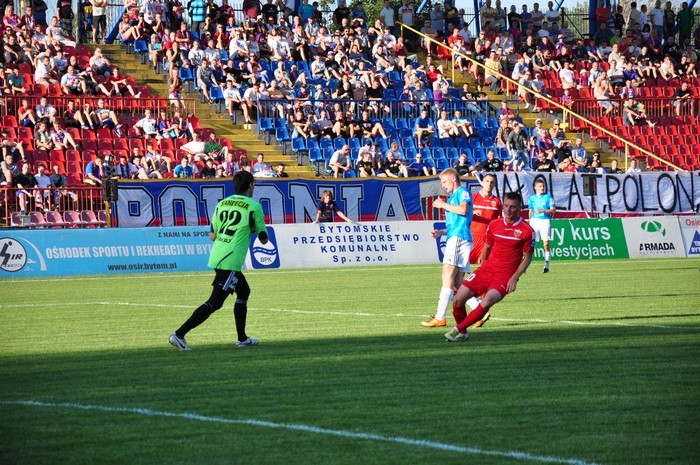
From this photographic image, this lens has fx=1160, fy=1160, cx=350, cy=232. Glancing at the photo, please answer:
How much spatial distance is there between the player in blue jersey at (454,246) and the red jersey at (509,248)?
1419mm

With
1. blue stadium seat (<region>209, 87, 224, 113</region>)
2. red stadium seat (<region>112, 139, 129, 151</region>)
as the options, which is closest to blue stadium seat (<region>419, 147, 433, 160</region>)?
blue stadium seat (<region>209, 87, 224, 113</region>)

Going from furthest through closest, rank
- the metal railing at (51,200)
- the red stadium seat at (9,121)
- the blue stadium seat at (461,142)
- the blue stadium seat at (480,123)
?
the blue stadium seat at (480,123) → the blue stadium seat at (461,142) → the red stadium seat at (9,121) → the metal railing at (51,200)

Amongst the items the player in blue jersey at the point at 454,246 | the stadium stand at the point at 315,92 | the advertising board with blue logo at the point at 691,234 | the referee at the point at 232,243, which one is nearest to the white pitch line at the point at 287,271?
the advertising board with blue logo at the point at 691,234

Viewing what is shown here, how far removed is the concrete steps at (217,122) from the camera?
34875mm

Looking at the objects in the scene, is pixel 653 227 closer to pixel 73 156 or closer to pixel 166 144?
pixel 166 144

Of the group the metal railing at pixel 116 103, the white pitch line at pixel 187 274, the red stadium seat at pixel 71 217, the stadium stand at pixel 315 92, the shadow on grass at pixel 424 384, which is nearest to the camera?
the shadow on grass at pixel 424 384

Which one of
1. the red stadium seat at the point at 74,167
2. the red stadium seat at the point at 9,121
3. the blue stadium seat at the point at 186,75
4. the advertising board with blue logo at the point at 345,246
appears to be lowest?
the advertising board with blue logo at the point at 345,246

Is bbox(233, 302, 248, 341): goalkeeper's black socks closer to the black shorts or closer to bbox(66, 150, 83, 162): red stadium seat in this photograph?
the black shorts

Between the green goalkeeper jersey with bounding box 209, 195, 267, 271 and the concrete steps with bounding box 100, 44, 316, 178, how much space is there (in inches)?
837

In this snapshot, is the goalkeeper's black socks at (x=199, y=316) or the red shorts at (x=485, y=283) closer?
the goalkeeper's black socks at (x=199, y=316)

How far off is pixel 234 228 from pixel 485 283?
293 cm

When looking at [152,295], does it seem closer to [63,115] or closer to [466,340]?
[466,340]

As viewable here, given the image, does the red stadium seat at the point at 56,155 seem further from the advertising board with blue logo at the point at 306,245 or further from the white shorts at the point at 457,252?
the white shorts at the point at 457,252

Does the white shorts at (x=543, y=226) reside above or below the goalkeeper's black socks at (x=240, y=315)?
below
